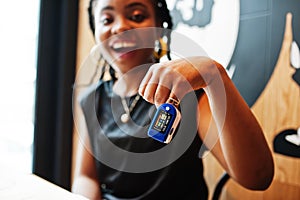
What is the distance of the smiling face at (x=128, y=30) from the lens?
1229 millimetres

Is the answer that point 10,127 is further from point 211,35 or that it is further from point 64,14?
point 211,35

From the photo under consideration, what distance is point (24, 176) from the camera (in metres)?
1.04

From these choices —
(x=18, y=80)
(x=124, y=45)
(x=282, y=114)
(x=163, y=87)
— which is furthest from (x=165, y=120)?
(x=18, y=80)

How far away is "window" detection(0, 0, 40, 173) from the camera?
1685 millimetres

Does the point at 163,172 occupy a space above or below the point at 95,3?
below

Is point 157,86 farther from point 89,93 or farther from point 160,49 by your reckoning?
point 89,93

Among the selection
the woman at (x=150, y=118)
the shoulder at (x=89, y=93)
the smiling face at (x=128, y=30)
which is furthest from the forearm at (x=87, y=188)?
the smiling face at (x=128, y=30)

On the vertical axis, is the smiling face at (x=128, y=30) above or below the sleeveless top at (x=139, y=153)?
above

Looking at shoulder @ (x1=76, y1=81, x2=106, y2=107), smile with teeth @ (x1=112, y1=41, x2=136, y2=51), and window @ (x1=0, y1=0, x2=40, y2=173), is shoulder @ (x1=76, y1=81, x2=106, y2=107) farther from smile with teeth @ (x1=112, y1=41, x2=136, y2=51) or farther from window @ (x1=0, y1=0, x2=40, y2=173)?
window @ (x1=0, y1=0, x2=40, y2=173)

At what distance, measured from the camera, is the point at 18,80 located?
5.65 ft

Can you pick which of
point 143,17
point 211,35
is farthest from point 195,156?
point 143,17

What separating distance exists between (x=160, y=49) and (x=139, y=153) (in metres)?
0.43

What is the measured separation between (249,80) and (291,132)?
209 mm

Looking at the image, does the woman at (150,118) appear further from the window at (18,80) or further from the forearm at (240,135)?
the window at (18,80)
